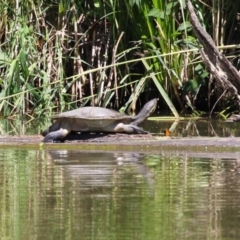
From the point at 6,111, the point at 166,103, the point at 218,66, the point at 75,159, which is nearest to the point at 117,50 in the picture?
the point at 166,103

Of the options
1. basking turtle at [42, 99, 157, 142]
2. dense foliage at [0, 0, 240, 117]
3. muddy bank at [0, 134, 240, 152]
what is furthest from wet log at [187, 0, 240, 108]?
muddy bank at [0, 134, 240, 152]

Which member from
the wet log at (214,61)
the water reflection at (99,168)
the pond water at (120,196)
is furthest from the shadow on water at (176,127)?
the pond water at (120,196)

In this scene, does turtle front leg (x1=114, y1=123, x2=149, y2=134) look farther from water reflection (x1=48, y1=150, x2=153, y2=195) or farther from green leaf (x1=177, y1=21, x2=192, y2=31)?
green leaf (x1=177, y1=21, x2=192, y2=31)

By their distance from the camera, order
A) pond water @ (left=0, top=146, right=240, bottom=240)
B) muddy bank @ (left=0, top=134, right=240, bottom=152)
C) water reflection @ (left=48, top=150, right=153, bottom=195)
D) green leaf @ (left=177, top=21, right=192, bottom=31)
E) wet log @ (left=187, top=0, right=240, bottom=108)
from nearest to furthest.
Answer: pond water @ (left=0, top=146, right=240, bottom=240)
water reflection @ (left=48, top=150, right=153, bottom=195)
muddy bank @ (left=0, top=134, right=240, bottom=152)
wet log @ (left=187, top=0, right=240, bottom=108)
green leaf @ (left=177, top=21, right=192, bottom=31)

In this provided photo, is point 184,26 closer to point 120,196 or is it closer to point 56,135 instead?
point 56,135

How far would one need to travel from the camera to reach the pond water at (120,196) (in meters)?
3.92

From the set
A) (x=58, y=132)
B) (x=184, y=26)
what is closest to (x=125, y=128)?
(x=58, y=132)

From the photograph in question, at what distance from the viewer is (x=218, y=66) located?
8719 mm

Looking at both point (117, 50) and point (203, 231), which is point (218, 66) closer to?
point (117, 50)

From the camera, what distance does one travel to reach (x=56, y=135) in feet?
25.3

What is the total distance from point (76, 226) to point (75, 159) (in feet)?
8.62

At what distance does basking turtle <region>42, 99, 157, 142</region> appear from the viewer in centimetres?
773

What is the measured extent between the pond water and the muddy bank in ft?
0.86

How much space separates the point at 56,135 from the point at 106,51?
3243 millimetres
